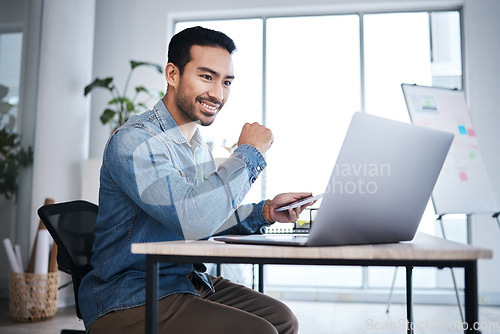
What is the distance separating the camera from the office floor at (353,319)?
281cm

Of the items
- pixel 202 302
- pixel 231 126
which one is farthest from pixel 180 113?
pixel 231 126

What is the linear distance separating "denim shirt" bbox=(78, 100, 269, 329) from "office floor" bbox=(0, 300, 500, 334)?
6.07 feet

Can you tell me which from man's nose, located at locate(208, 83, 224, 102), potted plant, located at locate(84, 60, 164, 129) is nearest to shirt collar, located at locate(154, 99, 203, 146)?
man's nose, located at locate(208, 83, 224, 102)

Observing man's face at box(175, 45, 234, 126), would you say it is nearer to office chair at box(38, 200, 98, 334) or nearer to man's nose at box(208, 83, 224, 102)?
man's nose at box(208, 83, 224, 102)

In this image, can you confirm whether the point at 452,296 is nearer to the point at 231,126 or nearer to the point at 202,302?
the point at 231,126

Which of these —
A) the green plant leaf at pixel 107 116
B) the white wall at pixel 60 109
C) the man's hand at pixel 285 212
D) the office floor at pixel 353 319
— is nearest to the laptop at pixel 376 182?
the man's hand at pixel 285 212

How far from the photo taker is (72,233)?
4.60ft

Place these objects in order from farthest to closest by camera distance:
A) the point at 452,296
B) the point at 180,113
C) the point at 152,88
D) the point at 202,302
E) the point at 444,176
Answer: the point at 152,88, the point at 452,296, the point at 444,176, the point at 180,113, the point at 202,302

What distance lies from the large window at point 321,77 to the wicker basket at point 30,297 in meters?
1.77

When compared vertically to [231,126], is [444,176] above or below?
below

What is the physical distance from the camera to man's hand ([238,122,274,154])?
1.05 metres

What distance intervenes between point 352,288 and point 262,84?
6.57 ft

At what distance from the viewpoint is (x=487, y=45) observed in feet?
12.7

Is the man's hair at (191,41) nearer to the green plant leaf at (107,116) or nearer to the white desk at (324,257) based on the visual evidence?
the white desk at (324,257)
